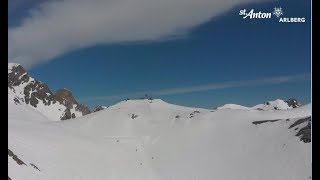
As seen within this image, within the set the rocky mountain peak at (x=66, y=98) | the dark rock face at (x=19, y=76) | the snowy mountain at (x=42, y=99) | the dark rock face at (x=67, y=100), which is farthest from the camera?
the rocky mountain peak at (x=66, y=98)

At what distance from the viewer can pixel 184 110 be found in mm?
69000

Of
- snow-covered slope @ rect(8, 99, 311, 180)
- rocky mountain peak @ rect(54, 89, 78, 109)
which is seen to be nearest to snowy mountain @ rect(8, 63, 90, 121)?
rocky mountain peak @ rect(54, 89, 78, 109)

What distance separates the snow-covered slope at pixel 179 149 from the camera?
1275 inches

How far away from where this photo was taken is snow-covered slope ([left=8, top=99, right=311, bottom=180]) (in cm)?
3238

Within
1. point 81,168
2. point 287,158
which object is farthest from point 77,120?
point 287,158

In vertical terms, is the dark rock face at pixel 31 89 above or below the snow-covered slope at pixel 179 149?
above

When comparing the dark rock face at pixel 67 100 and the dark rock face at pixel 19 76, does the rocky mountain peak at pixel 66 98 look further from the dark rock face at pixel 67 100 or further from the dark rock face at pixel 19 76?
the dark rock face at pixel 19 76

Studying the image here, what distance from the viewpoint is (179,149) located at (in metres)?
46.9

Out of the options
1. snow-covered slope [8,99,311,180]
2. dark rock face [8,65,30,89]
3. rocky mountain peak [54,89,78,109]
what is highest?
dark rock face [8,65,30,89]

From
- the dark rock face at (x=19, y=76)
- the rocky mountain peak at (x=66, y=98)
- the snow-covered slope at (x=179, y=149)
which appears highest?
the dark rock face at (x=19, y=76)

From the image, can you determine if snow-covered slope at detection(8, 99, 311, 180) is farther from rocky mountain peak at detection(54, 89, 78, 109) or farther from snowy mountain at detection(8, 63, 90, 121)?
rocky mountain peak at detection(54, 89, 78, 109)

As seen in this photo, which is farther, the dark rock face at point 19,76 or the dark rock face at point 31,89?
the dark rock face at point 19,76

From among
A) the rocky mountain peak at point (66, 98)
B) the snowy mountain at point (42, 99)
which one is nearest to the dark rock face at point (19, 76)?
the snowy mountain at point (42, 99)

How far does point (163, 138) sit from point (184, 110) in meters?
15.4
